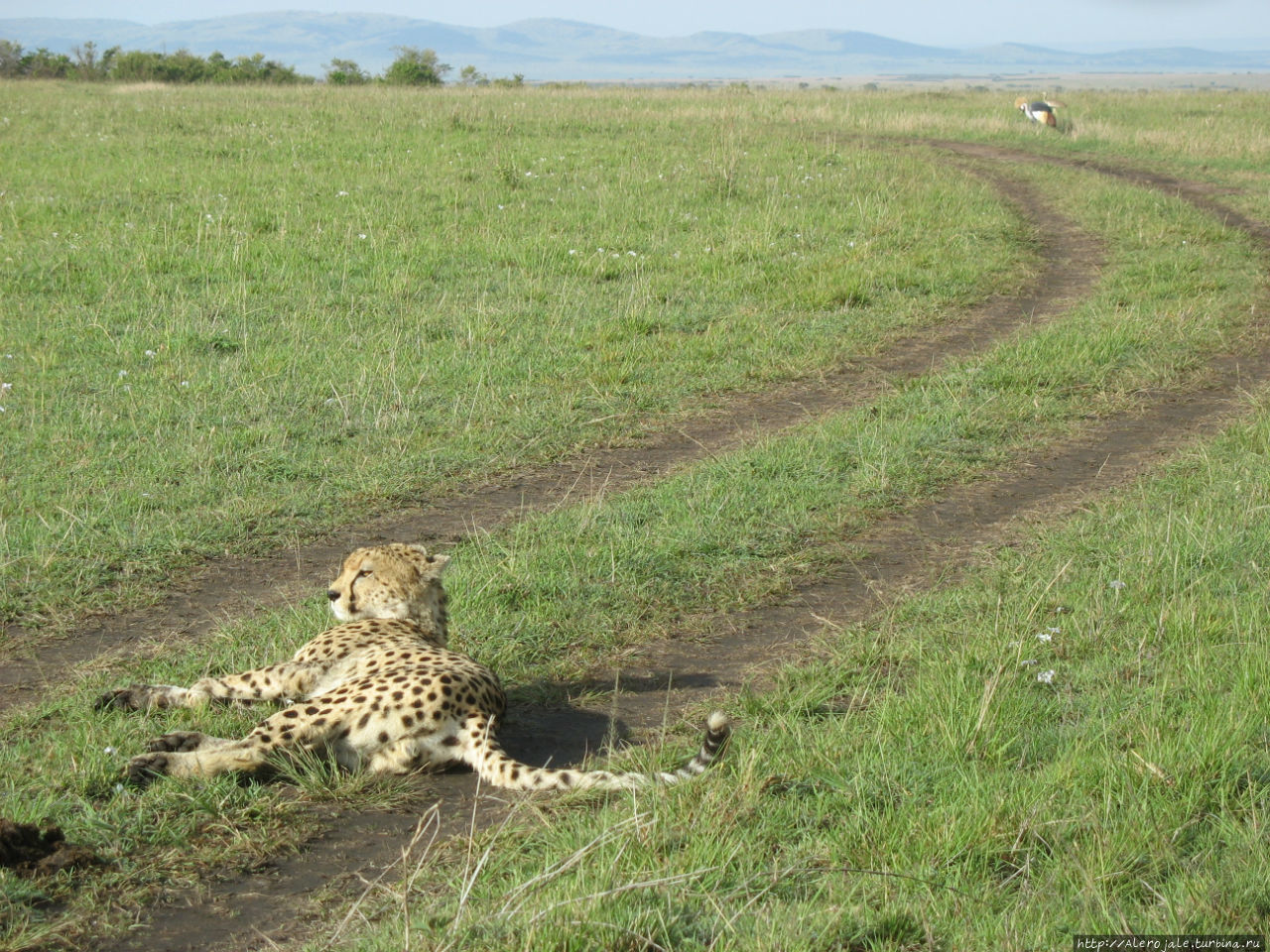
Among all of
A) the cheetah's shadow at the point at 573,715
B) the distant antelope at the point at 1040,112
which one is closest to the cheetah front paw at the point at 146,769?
the cheetah's shadow at the point at 573,715

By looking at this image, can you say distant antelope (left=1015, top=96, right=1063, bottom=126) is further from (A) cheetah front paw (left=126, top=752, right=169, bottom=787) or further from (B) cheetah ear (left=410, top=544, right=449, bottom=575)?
(A) cheetah front paw (left=126, top=752, right=169, bottom=787)

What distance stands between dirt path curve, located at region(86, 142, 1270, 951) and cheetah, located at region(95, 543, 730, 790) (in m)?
0.13

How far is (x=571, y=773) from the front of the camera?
3217 millimetres

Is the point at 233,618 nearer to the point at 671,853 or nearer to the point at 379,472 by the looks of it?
the point at 379,472

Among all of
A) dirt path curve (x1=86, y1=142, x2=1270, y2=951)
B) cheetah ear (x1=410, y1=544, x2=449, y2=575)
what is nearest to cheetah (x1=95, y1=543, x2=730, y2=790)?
dirt path curve (x1=86, y1=142, x2=1270, y2=951)

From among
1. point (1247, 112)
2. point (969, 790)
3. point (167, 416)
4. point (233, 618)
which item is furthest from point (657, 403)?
point (1247, 112)

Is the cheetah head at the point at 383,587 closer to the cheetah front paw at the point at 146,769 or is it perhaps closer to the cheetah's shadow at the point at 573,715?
the cheetah's shadow at the point at 573,715

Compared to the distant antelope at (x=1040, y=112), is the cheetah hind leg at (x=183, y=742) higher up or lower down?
lower down

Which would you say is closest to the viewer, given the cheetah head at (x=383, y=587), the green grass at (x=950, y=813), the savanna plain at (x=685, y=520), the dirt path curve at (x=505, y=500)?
the green grass at (x=950, y=813)

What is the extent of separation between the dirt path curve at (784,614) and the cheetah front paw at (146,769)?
0.52 m

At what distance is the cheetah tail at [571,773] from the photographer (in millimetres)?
3064

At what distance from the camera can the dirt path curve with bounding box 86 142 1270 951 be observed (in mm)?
2891

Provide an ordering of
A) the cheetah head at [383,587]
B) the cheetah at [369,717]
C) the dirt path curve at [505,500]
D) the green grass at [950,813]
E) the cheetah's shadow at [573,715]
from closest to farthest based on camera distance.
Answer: the green grass at [950,813]
the cheetah at [369,717]
the cheetah's shadow at [573,715]
the cheetah head at [383,587]
the dirt path curve at [505,500]

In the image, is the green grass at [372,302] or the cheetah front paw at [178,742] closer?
the cheetah front paw at [178,742]
